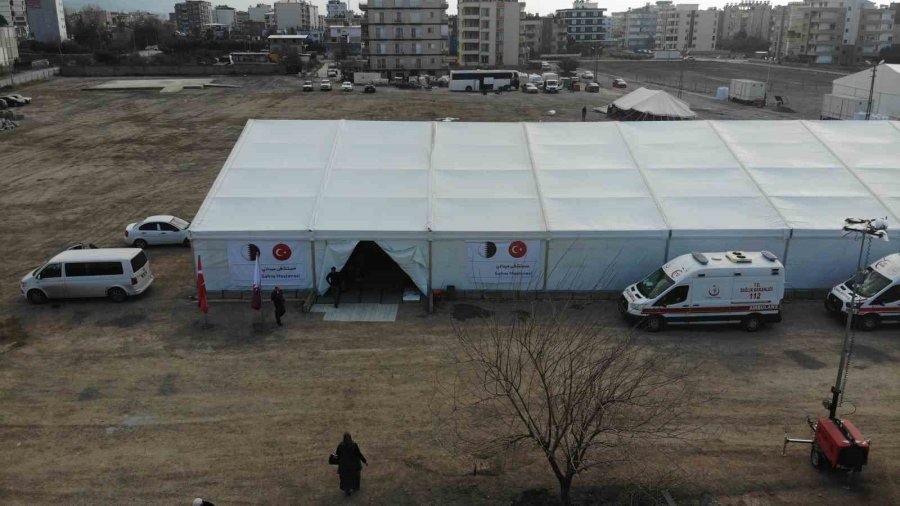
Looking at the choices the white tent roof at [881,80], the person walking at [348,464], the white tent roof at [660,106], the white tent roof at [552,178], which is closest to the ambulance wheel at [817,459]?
the person walking at [348,464]

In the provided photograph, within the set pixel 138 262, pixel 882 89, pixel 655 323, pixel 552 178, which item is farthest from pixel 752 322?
pixel 882 89

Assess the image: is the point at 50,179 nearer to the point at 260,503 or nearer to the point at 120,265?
the point at 120,265

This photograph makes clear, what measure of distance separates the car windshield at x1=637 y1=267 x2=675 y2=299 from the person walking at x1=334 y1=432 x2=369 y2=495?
10.1 meters

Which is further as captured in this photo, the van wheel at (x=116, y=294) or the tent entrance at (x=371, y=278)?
the tent entrance at (x=371, y=278)

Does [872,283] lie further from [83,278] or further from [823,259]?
[83,278]

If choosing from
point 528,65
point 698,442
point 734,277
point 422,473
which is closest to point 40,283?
point 422,473

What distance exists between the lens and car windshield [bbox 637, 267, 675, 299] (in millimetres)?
18247

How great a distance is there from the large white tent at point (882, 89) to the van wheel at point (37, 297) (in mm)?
53877

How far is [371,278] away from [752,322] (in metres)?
11.7

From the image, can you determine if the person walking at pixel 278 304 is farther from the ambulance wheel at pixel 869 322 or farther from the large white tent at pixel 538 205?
the ambulance wheel at pixel 869 322

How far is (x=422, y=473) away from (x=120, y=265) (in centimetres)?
1286

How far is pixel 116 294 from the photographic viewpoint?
20469 mm

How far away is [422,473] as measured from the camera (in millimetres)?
12344

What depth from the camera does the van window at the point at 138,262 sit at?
20.3 metres
